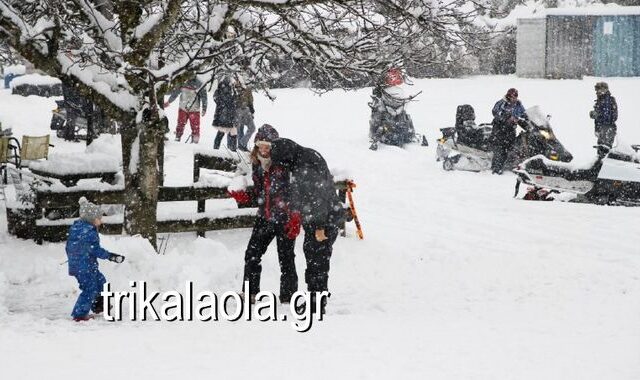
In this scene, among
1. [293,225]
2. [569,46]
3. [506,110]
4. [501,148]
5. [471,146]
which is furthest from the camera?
[569,46]

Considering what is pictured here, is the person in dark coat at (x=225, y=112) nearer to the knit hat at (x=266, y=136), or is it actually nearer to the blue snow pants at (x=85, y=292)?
the knit hat at (x=266, y=136)

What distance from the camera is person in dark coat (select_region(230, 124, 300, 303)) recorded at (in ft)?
23.5

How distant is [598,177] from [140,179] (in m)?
7.44

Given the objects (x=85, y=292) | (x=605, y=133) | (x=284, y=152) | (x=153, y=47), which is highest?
(x=153, y=47)

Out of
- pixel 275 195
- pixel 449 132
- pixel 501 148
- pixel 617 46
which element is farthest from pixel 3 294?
pixel 617 46

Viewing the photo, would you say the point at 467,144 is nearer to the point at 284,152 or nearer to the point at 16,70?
the point at 284,152

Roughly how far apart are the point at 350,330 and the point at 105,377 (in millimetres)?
2256

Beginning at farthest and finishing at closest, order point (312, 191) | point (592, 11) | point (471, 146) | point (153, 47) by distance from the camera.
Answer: point (592, 11) < point (471, 146) < point (153, 47) < point (312, 191)

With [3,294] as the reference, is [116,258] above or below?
above

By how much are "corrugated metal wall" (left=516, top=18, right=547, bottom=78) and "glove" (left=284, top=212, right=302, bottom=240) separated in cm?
2215

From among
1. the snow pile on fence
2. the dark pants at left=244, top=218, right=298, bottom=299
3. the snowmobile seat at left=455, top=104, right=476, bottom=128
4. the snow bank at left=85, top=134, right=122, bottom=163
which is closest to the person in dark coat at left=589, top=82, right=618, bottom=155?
the snowmobile seat at left=455, top=104, right=476, bottom=128

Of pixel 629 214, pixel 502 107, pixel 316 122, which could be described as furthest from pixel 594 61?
pixel 629 214

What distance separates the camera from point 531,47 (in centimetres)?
2792

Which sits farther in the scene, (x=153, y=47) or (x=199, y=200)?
(x=199, y=200)
